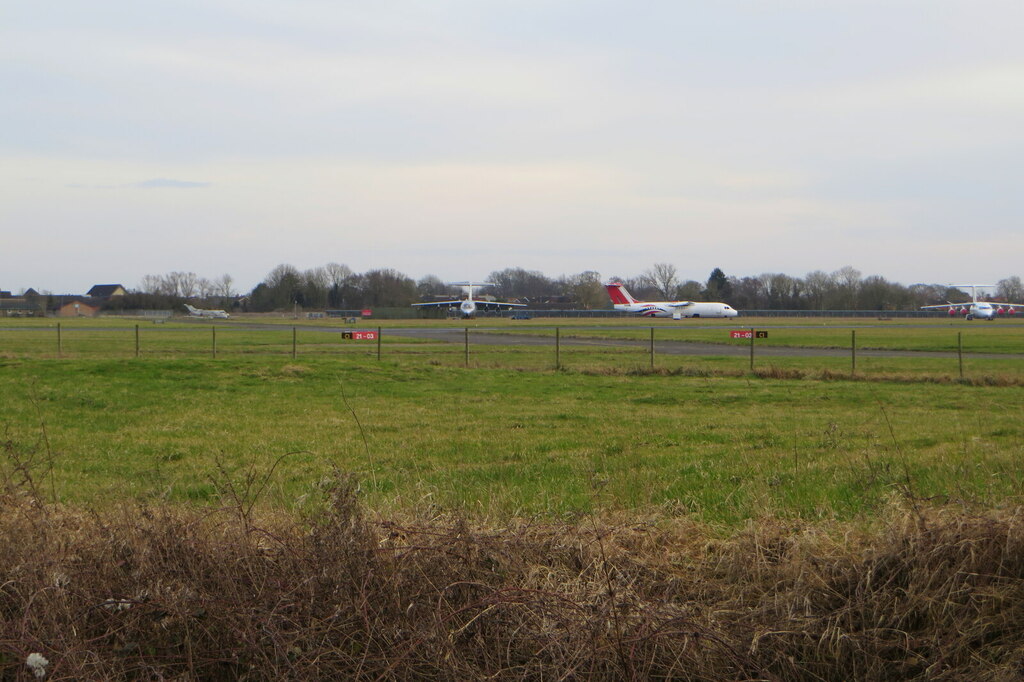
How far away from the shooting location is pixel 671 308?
125 metres

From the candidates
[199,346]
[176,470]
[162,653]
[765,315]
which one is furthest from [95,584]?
[765,315]

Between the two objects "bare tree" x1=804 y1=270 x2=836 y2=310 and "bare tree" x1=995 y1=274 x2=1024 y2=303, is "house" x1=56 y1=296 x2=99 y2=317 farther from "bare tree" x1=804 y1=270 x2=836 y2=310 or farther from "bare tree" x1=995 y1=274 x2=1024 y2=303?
"bare tree" x1=995 y1=274 x2=1024 y2=303

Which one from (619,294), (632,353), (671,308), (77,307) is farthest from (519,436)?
(77,307)

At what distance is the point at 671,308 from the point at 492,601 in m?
122

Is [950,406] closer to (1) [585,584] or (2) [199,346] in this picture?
(1) [585,584]

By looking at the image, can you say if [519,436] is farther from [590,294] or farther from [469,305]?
[590,294]

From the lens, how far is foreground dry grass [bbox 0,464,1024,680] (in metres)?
4.89

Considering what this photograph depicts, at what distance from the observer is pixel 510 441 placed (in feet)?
45.0

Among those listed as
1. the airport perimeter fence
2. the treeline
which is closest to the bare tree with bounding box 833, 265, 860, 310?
the treeline

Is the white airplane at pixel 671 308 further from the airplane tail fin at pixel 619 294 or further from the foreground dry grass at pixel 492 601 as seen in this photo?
the foreground dry grass at pixel 492 601

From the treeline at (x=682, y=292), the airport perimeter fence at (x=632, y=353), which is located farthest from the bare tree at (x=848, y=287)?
the airport perimeter fence at (x=632, y=353)

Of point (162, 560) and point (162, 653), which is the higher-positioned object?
point (162, 560)

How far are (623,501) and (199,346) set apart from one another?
44493 mm

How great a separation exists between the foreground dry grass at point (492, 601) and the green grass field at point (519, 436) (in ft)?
2.86
